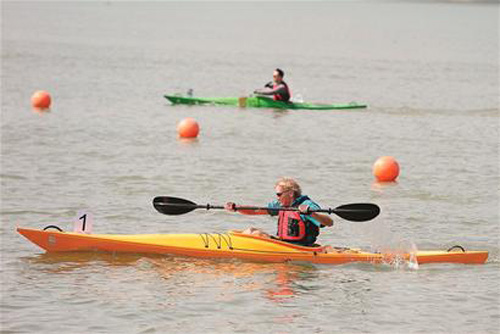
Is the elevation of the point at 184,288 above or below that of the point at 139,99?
below

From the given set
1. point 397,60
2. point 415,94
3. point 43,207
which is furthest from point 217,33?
point 43,207

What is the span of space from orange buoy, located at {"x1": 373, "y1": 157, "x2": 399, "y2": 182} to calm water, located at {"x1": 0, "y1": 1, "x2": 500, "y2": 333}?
11.3 inches

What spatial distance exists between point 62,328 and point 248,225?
21.2 ft

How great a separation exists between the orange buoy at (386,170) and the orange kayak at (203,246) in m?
7.24

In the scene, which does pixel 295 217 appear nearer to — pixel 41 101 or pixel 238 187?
pixel 238 187

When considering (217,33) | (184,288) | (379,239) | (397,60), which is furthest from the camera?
(217,33)

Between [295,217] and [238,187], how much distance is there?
674 centimetres

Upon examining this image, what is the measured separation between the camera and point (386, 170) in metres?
22.6

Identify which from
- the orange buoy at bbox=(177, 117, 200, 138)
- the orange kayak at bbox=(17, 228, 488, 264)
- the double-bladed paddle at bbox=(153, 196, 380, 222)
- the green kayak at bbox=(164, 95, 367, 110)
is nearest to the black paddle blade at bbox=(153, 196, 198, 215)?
the double-bladed paddle at bbox=(153, 196, 380, 222)

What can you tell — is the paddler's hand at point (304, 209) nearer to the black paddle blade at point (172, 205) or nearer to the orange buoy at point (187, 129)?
the black paddle blade at point (172, 205)

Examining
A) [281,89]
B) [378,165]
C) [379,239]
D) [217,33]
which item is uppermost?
[217,33]

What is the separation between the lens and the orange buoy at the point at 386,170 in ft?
74.1

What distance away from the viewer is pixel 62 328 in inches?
492

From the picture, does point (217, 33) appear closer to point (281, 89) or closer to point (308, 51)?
point (308, 51)
